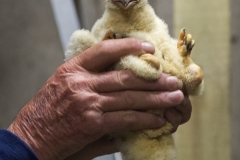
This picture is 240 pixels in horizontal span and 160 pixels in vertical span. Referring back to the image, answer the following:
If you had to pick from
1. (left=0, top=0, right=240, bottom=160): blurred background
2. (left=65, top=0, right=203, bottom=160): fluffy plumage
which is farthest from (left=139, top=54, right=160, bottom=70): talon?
(left=0, top=0, right=240, bottom=160): blurred background

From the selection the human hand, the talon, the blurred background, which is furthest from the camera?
the blurred background

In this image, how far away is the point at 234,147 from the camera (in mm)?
1103

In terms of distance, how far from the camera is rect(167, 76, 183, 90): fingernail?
0.51m

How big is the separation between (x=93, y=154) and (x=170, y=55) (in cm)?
29

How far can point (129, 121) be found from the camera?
0.51 metres

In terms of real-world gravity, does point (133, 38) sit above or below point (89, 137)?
above

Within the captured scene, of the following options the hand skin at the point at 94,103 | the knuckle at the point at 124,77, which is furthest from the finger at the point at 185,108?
the knuckle at the point at 124,77

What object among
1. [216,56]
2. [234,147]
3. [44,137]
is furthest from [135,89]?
[234,147]

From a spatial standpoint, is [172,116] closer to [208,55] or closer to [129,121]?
[129,121]

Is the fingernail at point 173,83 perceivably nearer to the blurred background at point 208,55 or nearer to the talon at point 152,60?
the talon at point 152,60

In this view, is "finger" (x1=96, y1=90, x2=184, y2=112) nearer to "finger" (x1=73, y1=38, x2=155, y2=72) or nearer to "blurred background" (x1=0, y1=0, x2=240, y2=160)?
"finger" (x1=73, y1=38, x2=155, y2=72)

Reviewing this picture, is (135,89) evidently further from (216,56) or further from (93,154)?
(216,56)

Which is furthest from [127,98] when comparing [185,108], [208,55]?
[208,55]

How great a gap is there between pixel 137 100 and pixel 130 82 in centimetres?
3
